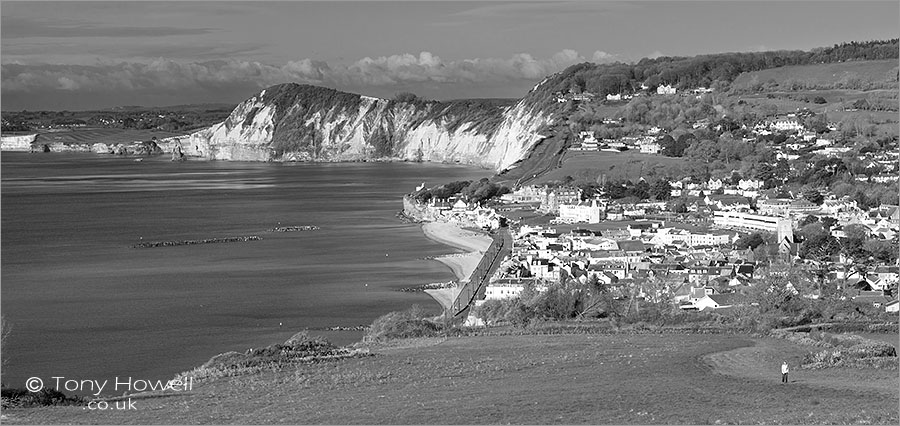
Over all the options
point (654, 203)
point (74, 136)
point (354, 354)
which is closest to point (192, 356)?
point (354, 354)

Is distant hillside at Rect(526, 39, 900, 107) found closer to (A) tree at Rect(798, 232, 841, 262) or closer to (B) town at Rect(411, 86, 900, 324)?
(B) town at Rect(411, 86, 900, 324)

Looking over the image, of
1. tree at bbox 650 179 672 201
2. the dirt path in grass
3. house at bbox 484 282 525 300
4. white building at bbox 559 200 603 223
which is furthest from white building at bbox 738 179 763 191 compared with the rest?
the dirt path in grass

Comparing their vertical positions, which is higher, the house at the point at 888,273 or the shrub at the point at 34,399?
the shrub at the point at 34,399

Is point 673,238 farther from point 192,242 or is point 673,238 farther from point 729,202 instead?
point 192,242

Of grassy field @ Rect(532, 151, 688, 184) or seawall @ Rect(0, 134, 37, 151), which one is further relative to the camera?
seawall @ Rect(0, 134, 37, 151)

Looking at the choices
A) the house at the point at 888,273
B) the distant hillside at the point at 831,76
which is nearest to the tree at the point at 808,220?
the house at the point at 888,273

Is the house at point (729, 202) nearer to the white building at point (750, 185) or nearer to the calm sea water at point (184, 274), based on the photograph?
the white building at point (750, 185)

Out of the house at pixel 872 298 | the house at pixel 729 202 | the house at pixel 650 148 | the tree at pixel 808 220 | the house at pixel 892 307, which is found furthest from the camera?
the house at pixel 650 148
